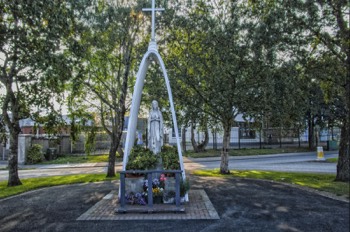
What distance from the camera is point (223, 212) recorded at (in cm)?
822

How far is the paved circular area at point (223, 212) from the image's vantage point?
22.7 feet

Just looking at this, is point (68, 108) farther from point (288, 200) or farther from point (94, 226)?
point (288, 200)

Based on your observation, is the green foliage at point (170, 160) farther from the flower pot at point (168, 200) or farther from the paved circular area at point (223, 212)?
the paved circular area at point (223, 212)

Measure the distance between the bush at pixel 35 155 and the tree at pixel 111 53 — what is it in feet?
32.9

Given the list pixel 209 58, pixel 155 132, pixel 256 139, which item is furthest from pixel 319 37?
pixel 256 139

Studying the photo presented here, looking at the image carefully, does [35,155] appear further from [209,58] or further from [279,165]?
[279,165]

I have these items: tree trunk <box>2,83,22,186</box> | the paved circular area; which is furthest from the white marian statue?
tree trunk <box>2,83,22,186</box>

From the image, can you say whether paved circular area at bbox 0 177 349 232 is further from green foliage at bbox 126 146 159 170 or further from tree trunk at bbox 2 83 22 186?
tree trunk at bbox 2 83 22 186

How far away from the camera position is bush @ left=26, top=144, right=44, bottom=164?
87.1ft

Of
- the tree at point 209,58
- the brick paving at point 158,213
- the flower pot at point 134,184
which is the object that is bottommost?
the brick paving at point 158,213

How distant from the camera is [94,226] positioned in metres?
7.07

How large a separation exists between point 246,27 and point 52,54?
416 inches

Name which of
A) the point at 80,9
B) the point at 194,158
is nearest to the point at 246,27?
the point at 80,9

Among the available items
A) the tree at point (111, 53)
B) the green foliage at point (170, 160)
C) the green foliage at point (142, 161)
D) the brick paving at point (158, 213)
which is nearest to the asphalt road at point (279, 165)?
the tree at point (111, 53)
